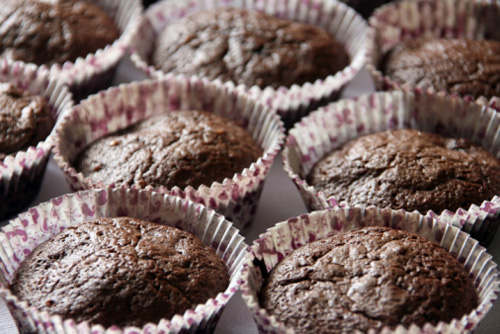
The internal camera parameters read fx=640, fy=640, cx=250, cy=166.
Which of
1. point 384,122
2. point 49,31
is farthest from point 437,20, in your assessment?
point 49,31

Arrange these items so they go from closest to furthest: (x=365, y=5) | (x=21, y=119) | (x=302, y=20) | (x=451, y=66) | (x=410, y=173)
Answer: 1. (x=410, y=173)
2. (x=21, y=119)
3. (x=451, y=66)
4. (x=302, y=20)
5. (x=365, y=5)

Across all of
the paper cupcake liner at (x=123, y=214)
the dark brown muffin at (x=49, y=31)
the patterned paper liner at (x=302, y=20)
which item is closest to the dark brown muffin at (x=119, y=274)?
the paper cupcake liner at (x=123, y=214)

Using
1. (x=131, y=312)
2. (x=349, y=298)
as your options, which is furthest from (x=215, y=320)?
(x=349, y=298)

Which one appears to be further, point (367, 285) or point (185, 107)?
point (185, 107)

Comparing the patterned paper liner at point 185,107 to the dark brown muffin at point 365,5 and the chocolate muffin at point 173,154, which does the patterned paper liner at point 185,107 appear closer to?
the chocolate muffin at point 173,154

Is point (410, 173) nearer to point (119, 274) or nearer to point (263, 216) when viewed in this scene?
point (263, 216)

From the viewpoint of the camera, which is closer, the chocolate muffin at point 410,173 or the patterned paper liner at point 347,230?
the patterned paper liner at point 347,230

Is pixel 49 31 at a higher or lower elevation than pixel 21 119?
higher
